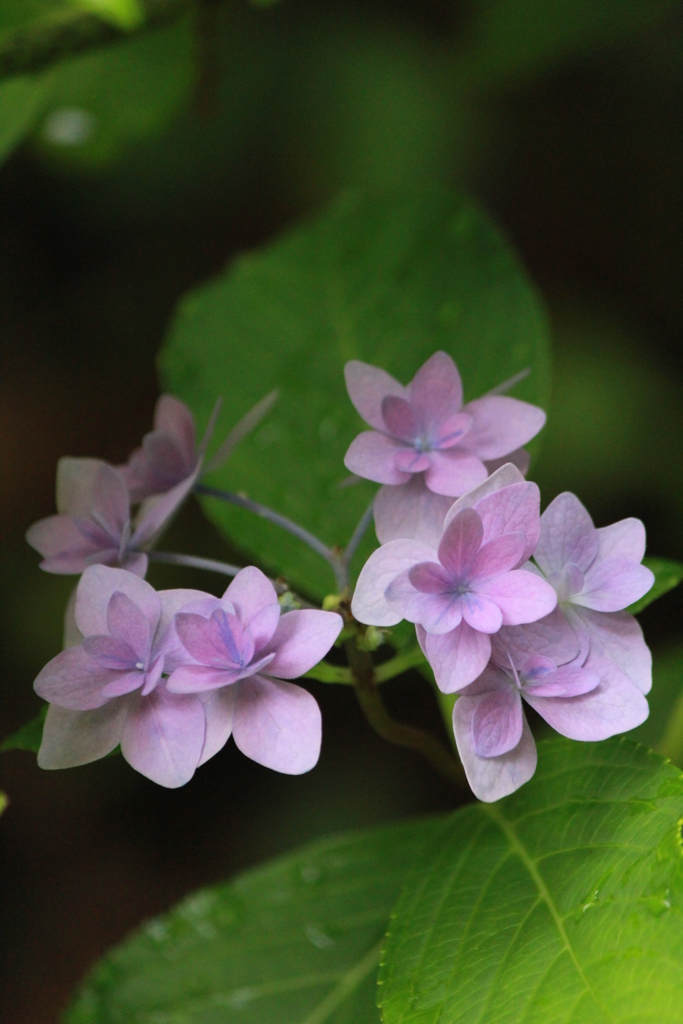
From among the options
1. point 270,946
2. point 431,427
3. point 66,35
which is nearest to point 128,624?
point 431,427

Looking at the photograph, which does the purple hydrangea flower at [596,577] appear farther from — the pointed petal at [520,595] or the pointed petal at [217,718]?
the pointed petal at [217,718]

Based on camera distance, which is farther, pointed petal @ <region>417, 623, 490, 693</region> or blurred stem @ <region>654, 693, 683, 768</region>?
blurred stem @ <region>654, 693, 683, 768</region>

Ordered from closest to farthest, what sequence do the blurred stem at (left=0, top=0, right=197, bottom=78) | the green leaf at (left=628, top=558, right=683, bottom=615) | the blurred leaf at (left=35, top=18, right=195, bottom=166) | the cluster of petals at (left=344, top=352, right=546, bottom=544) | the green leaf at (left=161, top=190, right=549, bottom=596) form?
the cluster of petals at (left=344, top=352, right=546, bottom=544) → the green leaf at (left=628, top=558, right=683, bottom=615) → the blurred stem at (left=0, top=0, right=197, bottom=78) → the green leaf at (left=161, top=190, right=549, bottom=596) → the blurred leaf at (left=35, top=18, right=195, bottom=166)

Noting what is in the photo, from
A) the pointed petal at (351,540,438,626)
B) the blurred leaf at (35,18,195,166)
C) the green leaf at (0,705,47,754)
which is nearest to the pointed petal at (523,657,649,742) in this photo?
the pointed petal at (351,540,438,626)

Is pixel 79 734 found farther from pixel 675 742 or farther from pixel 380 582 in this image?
pixel 675 742

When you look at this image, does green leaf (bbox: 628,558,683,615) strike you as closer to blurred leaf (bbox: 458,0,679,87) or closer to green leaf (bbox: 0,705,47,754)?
green leaf (bbox: 0,705,47,754)

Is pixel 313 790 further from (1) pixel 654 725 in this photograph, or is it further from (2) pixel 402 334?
(2) pixel 402 334

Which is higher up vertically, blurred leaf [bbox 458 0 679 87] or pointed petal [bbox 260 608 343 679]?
blurred leaf [bbox 458 0 679 87]
